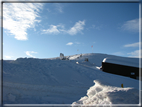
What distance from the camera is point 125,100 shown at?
346 centimetres

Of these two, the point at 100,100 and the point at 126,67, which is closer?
the point at 100,100

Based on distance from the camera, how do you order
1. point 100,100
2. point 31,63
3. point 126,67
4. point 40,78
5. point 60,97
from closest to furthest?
point 100,100 → point 60,97 → point 40,78 → point 31,63 → point 126,67

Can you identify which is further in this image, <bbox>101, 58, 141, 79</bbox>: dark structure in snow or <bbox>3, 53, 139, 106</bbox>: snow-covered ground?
<bbox>101, 58, 141, 79</bbox>: dark structure in snow

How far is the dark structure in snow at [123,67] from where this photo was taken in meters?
15.0

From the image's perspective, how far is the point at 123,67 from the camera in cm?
1558

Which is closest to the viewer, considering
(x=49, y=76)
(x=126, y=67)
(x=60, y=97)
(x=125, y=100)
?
(x=125, y=100)

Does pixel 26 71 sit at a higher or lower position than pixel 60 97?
higher

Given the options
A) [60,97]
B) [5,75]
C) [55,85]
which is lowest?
[60,97]

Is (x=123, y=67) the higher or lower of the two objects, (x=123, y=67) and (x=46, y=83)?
the higher

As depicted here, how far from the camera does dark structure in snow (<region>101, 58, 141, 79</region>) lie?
15.0m

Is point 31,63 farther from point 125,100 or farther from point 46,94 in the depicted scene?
point 125,100

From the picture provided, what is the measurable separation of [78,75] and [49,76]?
3.29 meters

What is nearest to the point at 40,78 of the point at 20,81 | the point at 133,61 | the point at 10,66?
the point at 20,81

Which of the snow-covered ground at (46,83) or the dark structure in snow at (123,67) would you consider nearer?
the snow-covered ground at (46,83)
